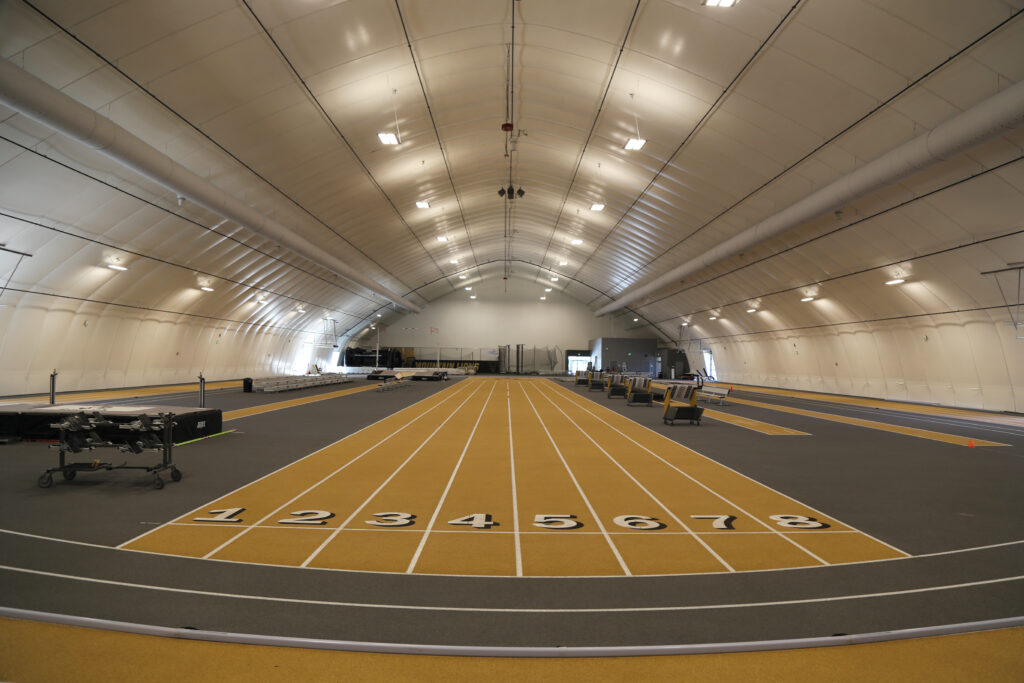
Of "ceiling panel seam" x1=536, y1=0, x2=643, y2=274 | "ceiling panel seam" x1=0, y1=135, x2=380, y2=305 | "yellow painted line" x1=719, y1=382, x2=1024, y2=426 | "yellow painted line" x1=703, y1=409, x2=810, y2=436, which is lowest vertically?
"yellow painted line" x1=719, y1=382, x2=1024, y2=426

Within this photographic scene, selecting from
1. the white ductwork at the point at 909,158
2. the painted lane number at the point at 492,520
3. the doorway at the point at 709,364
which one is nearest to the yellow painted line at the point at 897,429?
the white ductwork at the point at 909,158

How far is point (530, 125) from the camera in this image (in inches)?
783

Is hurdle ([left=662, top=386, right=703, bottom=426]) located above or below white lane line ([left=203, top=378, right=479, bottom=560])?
above

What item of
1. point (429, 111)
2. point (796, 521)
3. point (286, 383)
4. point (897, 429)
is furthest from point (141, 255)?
point (897, 429)

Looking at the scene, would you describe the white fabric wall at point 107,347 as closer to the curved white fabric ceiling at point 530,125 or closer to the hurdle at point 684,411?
the curved white fabric ceiling at point 530,125

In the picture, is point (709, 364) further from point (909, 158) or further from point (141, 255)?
point (141, 255)

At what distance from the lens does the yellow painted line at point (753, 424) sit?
1262 cm

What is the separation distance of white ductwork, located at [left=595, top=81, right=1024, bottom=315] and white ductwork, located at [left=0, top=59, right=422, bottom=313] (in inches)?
705

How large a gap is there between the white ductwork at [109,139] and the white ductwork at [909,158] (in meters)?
17.9

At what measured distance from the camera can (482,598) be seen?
3719mm

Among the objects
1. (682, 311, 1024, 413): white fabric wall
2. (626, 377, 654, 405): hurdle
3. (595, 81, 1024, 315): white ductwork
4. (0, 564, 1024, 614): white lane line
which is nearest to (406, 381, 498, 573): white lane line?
(0, 564, 1024, 614): white lane line

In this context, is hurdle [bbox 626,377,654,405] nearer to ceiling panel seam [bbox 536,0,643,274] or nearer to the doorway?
ceiling panel seam [bbox 536,0,643,274]

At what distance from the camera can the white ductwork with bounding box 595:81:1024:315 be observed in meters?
9.41

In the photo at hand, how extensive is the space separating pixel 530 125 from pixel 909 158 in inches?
Answer: 494
